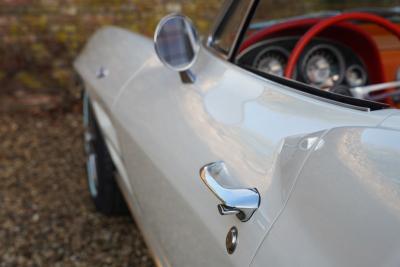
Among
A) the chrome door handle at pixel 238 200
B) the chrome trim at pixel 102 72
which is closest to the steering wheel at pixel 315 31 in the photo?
the chrome door handle at pixel 238 200

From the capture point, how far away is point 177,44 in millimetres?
1970

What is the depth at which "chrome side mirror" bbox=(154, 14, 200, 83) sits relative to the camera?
72.5 inches

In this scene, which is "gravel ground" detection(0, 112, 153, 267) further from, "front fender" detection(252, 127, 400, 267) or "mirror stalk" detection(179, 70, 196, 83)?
"front fender" detection(252, 127, 400, 267)

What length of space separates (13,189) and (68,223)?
2.47ft

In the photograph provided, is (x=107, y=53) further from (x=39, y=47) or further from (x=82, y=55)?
(x=39, y=47)

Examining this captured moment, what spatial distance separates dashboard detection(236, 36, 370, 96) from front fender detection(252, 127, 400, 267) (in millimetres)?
1005

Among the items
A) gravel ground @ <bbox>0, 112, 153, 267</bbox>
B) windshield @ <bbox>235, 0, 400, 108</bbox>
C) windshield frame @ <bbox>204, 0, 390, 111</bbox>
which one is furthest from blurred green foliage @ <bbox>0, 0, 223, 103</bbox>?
windshield frame @ <bbox>204, 0, 390, 111</bbox>

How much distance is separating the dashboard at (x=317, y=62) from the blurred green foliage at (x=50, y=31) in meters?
3.98

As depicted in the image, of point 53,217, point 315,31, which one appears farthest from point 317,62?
point 53,217

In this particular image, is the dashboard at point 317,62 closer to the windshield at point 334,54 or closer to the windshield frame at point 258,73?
the windshield at point 334,54

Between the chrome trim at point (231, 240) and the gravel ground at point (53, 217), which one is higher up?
the chrome trim at point (231, 240)

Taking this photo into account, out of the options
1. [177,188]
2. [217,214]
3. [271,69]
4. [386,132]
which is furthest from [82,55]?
[386,132]

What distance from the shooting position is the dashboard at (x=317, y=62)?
78.5 inches

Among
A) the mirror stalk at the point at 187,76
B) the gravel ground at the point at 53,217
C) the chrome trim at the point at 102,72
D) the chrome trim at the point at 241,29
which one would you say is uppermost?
the chrome trim at the point at 241,29
